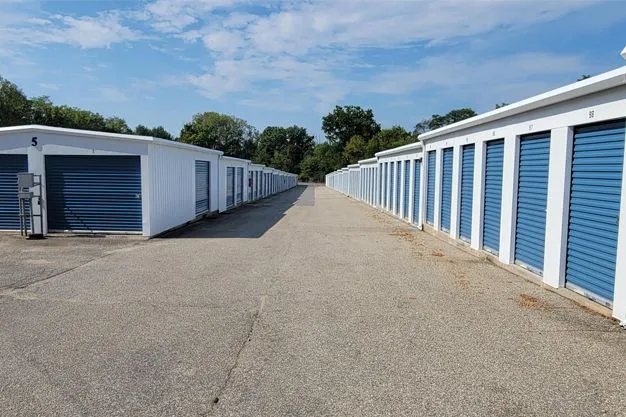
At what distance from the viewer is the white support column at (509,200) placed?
971cm

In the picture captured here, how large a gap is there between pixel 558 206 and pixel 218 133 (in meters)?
105

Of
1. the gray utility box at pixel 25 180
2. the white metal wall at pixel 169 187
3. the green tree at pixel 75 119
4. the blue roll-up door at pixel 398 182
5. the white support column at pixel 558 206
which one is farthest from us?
the green tree at pixel 75 119

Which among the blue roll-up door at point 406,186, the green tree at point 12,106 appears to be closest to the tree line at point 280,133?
the green tree at point 12,106

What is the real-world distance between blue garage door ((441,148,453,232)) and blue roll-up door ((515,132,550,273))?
16.3ft

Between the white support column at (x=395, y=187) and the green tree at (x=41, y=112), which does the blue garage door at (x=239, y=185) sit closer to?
the white support column at (x=395, y=187)

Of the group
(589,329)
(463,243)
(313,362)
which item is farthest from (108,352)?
(463,243)

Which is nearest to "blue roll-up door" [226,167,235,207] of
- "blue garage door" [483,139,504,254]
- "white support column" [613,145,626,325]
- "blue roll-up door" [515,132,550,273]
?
"blue garage door" [483,139,504,254]

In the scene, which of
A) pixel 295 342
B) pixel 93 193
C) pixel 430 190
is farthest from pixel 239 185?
pixel 295 342

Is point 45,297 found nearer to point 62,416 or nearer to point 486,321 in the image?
point 62,416

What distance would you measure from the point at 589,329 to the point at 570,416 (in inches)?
98.9

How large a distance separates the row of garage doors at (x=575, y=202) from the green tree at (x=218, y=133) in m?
94.3

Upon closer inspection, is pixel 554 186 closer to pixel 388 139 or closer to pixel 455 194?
pixel 455 194

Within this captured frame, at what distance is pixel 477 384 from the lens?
4383 millimetres

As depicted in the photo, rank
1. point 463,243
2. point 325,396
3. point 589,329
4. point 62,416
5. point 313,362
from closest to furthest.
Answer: point 62,416, point 325,396, point 313,362, point 589,329, point 463,243
